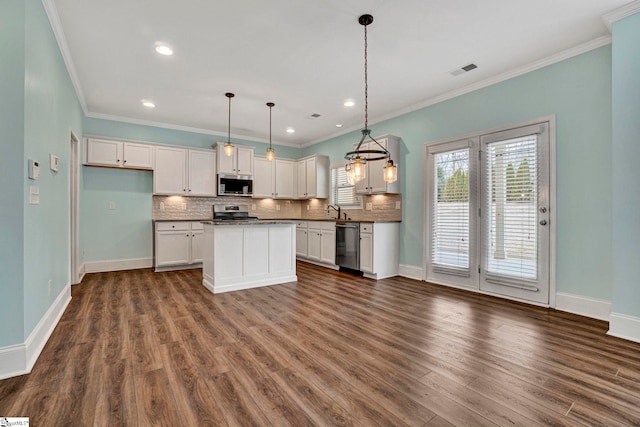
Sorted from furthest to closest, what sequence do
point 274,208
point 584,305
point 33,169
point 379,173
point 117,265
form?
point 274,208, point 117,265, point 379,173, point 584,305, point 33,169

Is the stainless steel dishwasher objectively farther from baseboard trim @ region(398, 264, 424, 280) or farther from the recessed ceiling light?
the recessed ceiling light

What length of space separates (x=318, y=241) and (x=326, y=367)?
407 cm

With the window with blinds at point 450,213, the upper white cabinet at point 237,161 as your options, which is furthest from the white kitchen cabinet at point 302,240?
the window with blinds at point 450,213

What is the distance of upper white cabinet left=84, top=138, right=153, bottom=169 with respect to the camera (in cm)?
512

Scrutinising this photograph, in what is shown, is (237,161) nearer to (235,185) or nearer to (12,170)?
(235,185)

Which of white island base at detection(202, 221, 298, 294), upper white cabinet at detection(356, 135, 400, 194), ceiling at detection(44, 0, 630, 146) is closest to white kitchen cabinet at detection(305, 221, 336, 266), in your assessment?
upper white cabinet at detection(356, 135, 400, 194)

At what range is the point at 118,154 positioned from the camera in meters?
5.30

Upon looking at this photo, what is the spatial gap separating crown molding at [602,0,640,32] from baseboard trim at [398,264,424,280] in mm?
3518

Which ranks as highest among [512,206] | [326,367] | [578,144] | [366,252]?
[578,144]

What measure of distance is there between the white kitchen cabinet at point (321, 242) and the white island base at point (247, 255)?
120 centimetres

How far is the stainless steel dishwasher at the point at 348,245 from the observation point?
5.19 metres

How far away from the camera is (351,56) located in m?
3.44

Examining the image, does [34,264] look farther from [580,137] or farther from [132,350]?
A: [580,137]

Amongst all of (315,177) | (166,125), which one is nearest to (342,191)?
(315,177)
